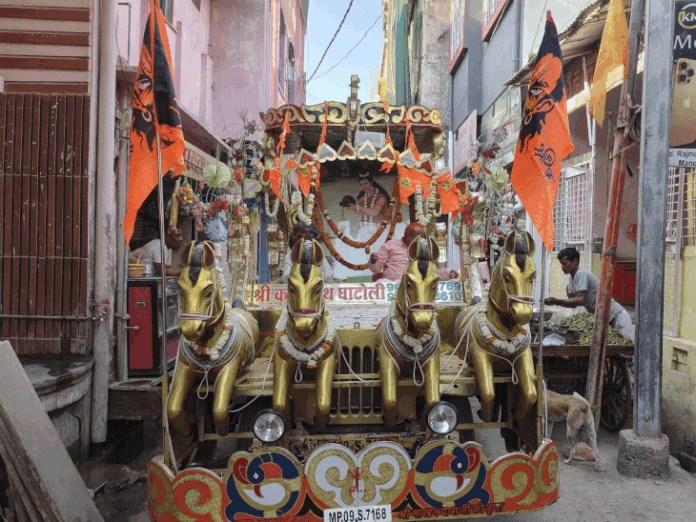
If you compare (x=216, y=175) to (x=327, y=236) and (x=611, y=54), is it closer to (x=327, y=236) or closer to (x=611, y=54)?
(x=327, y=236)

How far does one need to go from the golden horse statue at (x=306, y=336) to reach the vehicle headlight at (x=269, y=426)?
15 cm

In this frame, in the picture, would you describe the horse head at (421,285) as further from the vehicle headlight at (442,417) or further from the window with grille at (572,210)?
the window with grille at (572,210)

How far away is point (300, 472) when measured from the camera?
2.93 metres

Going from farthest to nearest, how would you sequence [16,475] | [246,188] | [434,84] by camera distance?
[434,84], [246,188], [16,475]

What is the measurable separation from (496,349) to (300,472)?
62.0 inches

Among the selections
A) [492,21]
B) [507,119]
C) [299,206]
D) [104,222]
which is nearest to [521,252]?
[299,206]

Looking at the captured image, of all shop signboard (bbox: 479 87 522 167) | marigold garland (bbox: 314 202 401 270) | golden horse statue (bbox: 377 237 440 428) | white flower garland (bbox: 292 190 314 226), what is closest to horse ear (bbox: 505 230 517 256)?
Answer: golden horse statue (bbox: 377 237 440 428)

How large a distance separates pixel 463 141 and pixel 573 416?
11457 mm

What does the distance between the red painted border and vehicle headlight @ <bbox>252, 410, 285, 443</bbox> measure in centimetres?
1109

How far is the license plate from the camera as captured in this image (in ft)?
9.55

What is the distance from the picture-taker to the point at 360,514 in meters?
2.94

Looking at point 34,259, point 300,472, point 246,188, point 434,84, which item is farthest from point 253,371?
point 434,84

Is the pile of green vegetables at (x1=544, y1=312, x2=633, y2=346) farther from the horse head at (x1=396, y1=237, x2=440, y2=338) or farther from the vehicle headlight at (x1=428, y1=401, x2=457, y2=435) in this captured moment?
the horse head at (x1=396, y1=237, x2=440, y2=338)

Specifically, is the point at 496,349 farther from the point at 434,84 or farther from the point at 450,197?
the point at 434,84
